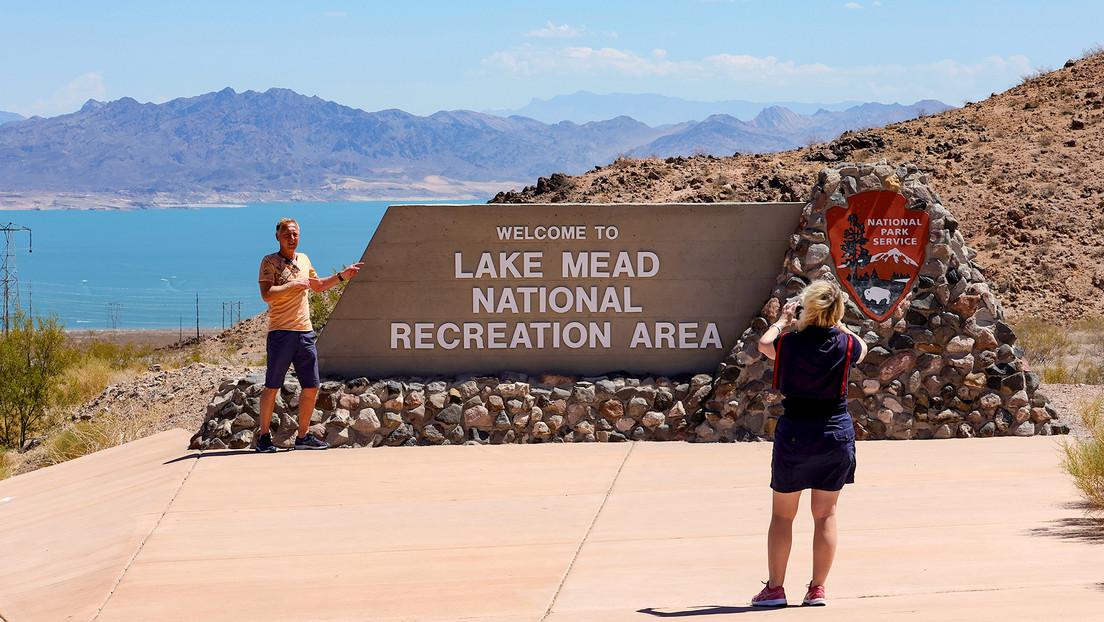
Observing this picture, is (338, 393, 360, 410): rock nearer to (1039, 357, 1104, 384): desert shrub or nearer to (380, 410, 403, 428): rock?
(380, 410, 403, 428): rock

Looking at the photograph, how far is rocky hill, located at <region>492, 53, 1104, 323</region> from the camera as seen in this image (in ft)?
119

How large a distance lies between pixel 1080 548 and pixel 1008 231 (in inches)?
1374

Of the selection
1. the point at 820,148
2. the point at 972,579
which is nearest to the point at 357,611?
the point at 972,579

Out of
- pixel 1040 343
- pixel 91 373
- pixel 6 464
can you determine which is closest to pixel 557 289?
pixel 6 464

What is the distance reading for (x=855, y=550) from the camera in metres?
6.93

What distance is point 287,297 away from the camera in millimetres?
9656

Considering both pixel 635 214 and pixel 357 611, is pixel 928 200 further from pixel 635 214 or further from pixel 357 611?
pixel 357 611

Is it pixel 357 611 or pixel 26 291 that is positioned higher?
pixel 357 611

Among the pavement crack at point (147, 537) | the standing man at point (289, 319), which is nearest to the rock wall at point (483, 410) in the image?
the standing man at point (289, 319)

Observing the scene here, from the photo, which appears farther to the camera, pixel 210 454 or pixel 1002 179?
pixel 1002 179

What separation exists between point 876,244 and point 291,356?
18.1ft

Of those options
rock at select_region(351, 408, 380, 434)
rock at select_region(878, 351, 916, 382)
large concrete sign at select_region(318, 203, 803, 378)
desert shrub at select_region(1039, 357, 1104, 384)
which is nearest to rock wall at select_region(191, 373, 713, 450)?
rock at select_region(351, 408, 380, 434)

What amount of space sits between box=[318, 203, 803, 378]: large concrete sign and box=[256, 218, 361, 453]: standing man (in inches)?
35.1

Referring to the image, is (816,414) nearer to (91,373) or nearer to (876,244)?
(876,244)
